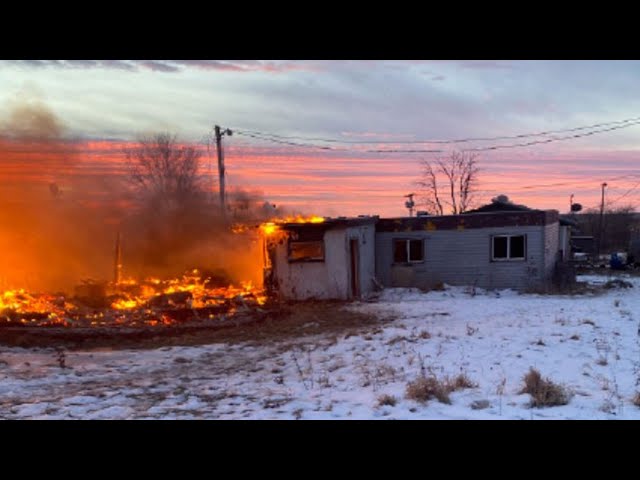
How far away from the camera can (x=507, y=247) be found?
853 inches

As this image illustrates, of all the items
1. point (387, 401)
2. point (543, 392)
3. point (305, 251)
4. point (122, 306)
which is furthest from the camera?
point (305, 251)

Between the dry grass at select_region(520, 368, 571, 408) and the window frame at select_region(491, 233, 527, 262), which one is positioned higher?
Result: the window frame at select_region(491, 233, 527, 262)

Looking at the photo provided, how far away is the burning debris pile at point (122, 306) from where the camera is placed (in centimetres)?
1499

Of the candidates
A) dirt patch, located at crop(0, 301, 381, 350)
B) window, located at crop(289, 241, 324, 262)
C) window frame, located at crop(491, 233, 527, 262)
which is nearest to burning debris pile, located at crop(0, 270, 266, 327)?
dirt patch, located at crop(0, 301, 381, 350)

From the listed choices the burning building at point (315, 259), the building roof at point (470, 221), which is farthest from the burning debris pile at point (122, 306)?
the building roof at point (470, 221)

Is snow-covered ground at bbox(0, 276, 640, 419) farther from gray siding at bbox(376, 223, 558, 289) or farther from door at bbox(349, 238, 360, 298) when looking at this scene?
gray siding at bbox(376, 223, 558, 289)

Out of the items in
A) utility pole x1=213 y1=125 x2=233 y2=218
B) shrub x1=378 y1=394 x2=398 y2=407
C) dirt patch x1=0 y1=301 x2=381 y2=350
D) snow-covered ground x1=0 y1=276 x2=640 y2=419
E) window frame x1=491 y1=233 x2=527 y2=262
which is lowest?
dirt patch x1=0 y1=301 x2=381 y2=350

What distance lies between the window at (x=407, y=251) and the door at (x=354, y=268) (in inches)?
128

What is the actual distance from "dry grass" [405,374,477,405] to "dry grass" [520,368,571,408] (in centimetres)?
75

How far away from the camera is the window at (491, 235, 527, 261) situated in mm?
21594

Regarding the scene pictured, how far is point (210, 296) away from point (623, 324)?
13105mm

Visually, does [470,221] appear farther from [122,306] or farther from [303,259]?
[122,306]

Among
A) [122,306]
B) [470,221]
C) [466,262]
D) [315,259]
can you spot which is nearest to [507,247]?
[466,262]

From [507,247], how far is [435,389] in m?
16.8
